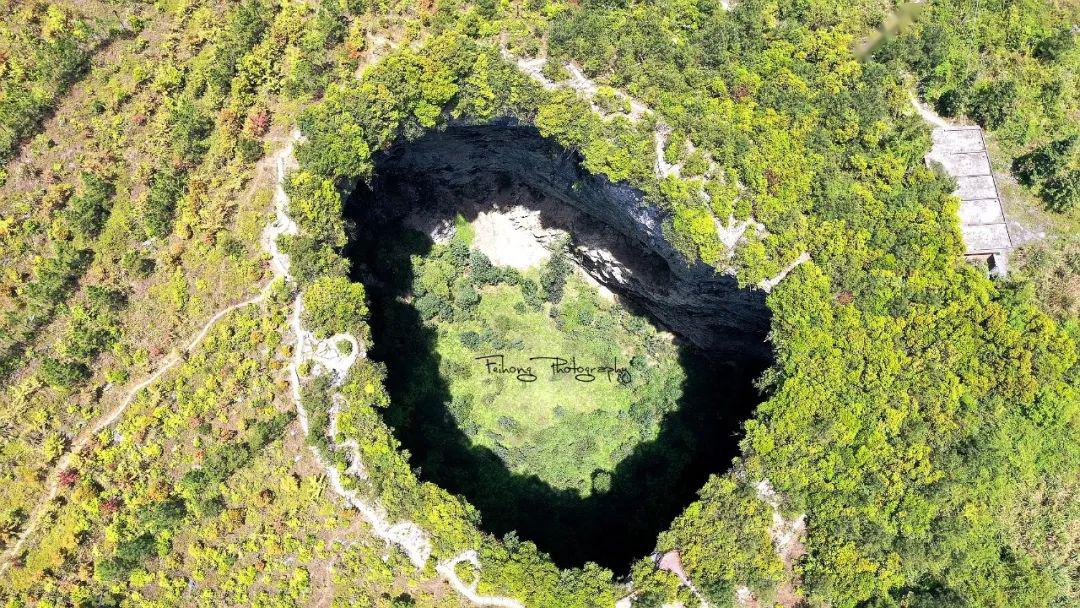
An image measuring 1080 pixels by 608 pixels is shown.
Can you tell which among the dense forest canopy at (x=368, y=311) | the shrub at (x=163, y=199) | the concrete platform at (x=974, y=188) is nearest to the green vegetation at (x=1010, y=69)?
the dense forest canopy at (x=368, y=311)

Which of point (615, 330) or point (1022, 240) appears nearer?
point (1022, 240)

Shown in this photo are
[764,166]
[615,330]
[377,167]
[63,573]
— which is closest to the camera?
[63,573]

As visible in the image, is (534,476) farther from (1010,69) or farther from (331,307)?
(1010,69)

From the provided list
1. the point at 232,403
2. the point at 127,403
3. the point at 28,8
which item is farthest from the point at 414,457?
the point at 28,8

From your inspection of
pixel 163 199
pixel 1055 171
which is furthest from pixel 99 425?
pixel 1055 171

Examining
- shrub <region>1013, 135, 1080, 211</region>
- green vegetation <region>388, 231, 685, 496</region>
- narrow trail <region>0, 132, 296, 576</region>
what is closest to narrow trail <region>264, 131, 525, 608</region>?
narrow trail <region>0, 132, 296, 576</region>

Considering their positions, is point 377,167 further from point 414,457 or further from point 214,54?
point 414,457

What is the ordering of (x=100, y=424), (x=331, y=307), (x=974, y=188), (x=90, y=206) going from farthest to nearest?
(x=974, y=188) < (x=90, y=206) < (x=331, y=307) < (x=100, y=424)
